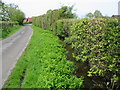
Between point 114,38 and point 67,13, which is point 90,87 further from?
point 67,13

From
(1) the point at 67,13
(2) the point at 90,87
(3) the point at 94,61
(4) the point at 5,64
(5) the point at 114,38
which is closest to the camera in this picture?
(5) the point at 114,38

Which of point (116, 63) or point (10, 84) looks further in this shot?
point (10, 84)

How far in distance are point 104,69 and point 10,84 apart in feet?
12.3

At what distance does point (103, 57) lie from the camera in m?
5.08

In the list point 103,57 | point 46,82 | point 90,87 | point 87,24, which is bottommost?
point 90,87

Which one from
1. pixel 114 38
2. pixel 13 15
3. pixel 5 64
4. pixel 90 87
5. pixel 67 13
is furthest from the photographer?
pixel 13 15

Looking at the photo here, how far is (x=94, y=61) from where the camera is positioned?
5.46 metres

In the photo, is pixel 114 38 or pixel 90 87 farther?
pixel 90 87

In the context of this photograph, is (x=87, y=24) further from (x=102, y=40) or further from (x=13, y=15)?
(x=13, y=15)

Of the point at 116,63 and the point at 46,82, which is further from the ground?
the point at 116,63

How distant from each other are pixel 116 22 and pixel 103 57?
3.93 feet

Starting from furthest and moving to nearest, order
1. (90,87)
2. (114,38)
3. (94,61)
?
(90,87), (94,61), (114,38)

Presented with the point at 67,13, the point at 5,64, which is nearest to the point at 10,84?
the point at 5,64

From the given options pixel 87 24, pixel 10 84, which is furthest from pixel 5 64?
pixel 87 24
